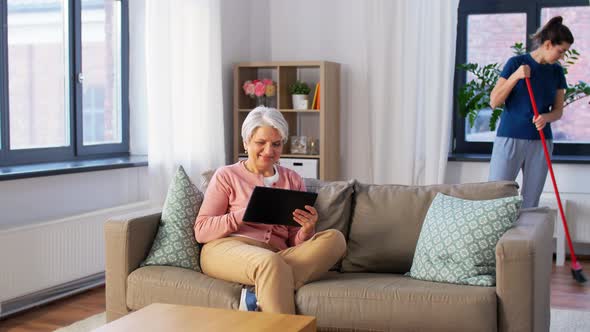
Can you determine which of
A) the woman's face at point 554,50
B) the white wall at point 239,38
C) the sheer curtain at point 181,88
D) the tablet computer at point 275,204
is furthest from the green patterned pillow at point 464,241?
the white wall at point 239,38

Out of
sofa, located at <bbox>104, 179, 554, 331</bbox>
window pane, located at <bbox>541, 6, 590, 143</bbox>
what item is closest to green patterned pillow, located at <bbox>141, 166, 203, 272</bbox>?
sofa, located at <bbox>104, 179, 554, 331</bbox>

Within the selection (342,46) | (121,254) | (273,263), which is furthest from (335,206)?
(342,46)

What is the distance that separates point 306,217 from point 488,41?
127 inches

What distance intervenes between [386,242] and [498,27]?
3.07 m

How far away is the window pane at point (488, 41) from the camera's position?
19.0ft

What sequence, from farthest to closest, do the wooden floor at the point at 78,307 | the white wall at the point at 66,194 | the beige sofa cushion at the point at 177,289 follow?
1. the white wall at the point at 66,194
2. the wooden floor at the point at 78,307
3. the beige sofa cushion at the point at 177,289

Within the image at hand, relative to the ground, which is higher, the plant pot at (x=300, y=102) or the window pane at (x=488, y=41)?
the window pane at (x=488, y=41)

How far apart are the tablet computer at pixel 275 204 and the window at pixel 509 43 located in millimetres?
3061

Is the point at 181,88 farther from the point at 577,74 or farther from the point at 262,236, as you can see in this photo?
the point at 577,74

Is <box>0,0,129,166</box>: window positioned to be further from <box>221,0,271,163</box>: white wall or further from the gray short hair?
the gray short hair

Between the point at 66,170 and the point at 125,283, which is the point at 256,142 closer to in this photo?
the point at 125,283

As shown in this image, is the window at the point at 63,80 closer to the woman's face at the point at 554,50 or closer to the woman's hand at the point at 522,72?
the woman's hand at the point at 522,72

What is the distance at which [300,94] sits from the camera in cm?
578

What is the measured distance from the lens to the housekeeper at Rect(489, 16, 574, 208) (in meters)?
4.49
